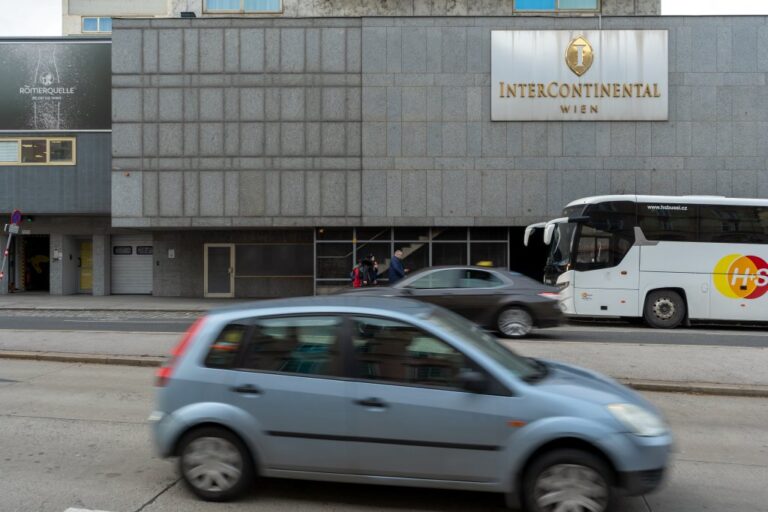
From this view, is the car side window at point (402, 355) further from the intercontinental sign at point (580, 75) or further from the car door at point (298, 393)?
the intercontinental sign at point (580, 75)

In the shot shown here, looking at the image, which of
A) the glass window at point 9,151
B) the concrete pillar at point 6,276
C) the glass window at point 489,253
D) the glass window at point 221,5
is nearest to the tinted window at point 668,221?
the glass window at point 489,253

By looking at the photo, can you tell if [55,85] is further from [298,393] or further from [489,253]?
[298,393]

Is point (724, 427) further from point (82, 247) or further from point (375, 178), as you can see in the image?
point (82, 247)

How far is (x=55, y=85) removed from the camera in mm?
24438

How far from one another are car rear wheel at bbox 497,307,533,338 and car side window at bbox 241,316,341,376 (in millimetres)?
8357

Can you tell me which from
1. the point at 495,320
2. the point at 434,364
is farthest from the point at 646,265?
the point at 434,364

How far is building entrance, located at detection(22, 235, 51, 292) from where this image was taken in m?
27.4

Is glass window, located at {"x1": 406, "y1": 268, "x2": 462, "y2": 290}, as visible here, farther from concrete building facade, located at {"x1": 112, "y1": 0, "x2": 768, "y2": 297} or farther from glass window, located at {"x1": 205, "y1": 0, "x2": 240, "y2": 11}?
glass window, located at {"x1": 205, "y1": 0, "x2": 240, "y2": 11}

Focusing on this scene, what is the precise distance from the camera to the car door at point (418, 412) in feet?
13.0

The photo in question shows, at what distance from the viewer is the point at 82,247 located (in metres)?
27.1

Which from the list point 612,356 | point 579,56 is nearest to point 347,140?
point 579,56

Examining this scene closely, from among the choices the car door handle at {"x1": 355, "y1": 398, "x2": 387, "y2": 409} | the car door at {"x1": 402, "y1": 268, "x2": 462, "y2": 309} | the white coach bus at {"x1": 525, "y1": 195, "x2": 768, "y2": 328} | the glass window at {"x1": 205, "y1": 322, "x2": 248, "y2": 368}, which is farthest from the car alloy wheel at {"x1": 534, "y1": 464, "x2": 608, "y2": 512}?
the white coach bus at {"x1": 525, "y1": 195, "x2": 768, "y2": 328}

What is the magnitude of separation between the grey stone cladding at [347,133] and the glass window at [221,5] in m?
3.74

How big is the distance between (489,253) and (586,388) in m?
19.2
